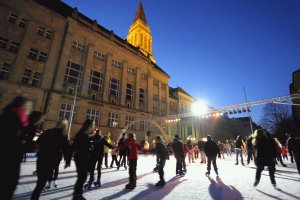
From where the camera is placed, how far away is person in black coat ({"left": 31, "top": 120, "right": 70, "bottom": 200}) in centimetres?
348

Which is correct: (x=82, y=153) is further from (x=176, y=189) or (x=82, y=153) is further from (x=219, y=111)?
(x=219, y=111)

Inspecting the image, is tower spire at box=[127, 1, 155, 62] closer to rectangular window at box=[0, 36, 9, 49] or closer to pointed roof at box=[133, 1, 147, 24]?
pointed roof at box=[133, 1, 147, 24]

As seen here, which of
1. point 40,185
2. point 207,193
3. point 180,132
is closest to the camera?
point 40,185

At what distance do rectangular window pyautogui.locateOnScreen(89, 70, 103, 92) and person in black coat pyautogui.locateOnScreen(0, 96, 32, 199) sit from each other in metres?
25.9

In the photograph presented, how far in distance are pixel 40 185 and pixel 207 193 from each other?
4.49 meters

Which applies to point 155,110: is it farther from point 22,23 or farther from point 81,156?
point 81,156

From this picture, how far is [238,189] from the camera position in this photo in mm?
5555

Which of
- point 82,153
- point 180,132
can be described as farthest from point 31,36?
point 180,132

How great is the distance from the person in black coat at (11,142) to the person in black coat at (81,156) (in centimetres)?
170

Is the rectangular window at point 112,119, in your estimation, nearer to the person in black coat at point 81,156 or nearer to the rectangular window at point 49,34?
the rectangular window at point 49,34

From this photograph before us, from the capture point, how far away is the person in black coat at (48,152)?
137 inches

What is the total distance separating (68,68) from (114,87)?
841cm

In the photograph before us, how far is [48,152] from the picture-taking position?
374cm

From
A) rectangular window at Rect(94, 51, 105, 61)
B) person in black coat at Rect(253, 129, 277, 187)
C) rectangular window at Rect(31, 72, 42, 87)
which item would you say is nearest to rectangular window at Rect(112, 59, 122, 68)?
rectangular window at Rect(94, 51, 105, 61)
